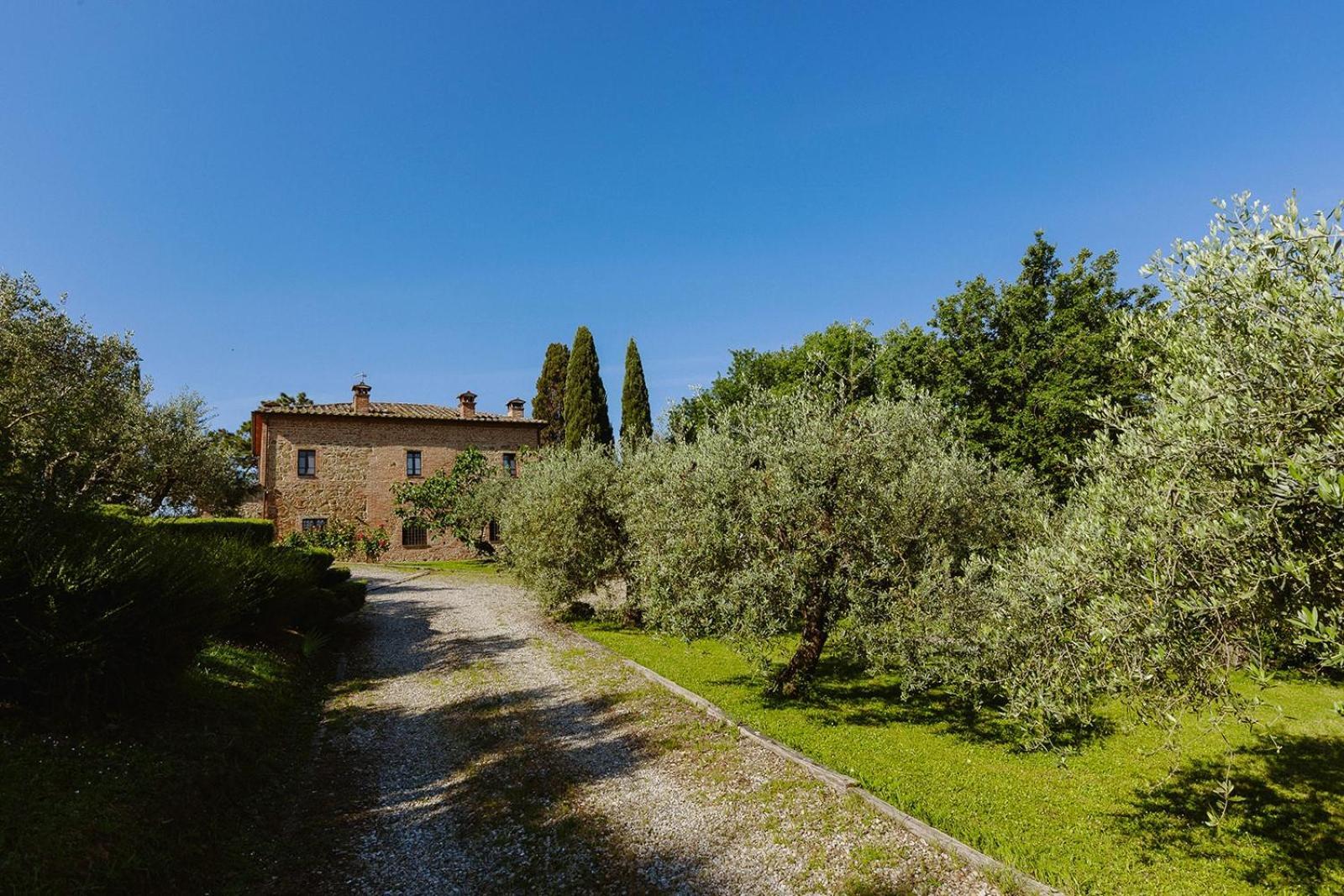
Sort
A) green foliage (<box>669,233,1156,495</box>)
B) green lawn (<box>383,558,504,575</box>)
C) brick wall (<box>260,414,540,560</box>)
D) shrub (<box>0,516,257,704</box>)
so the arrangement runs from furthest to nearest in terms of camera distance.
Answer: brick wall (<box>260,414,540,560</box>) → green lawn (<box>383,558,504,575</box>) → green foliage (<box>669,233,1156,495</box>) → shrub (<box>0,516,257,704</box>)

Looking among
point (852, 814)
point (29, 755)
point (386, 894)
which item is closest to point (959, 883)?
point (852, 814)

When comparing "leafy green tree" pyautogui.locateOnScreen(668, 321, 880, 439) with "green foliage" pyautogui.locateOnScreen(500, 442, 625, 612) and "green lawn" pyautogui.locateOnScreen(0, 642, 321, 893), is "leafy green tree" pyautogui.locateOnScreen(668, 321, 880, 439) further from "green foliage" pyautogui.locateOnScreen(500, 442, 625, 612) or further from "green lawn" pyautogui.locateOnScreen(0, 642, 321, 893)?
"green lawn" pyautogui.locateOnScreen(0, 642, 321, 893)

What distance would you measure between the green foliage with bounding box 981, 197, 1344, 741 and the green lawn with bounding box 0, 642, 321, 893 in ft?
28.7

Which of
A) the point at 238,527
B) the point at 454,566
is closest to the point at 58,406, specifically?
the point at 238,527

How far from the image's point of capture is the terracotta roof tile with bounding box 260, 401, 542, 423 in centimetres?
3794

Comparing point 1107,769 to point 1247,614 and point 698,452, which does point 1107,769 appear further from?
point 698,452

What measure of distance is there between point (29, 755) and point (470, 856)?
188 inches

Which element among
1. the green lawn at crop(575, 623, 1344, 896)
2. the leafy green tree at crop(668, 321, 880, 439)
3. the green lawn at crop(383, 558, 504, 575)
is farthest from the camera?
the green lawn at crop(383, 558, 504, 575)

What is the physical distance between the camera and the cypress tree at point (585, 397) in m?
46.4

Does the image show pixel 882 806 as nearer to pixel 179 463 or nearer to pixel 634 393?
pixel 179 463

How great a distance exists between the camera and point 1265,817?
7559 mm

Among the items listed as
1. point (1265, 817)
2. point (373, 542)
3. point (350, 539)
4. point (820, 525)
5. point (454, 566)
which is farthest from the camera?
point (373, 542)

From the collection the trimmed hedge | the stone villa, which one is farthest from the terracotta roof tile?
the trimmed hedge

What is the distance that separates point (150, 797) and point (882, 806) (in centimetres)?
821
